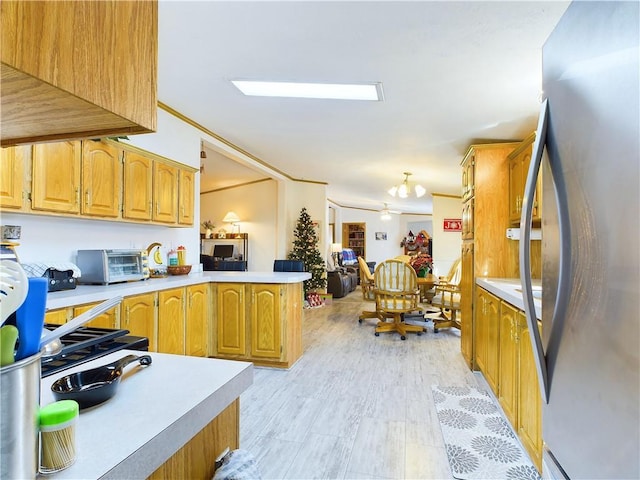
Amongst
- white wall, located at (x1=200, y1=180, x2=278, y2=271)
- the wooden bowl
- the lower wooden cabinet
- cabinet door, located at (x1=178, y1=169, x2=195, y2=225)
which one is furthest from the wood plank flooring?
white wall, located at (x1=200, y1=180, x2=278, y2=271)

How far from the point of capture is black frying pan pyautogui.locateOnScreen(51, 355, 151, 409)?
66 cm

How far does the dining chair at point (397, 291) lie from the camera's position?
443 cm

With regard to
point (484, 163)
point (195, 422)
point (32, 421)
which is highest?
point (484, 163)

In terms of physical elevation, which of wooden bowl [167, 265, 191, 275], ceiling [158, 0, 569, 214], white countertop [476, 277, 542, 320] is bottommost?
white countertop [476, 277, 542, 320]

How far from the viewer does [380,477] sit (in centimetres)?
181

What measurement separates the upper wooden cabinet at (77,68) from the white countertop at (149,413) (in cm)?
58

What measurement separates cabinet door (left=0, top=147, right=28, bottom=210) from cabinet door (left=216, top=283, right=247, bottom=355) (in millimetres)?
1823

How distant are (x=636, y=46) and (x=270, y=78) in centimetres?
241

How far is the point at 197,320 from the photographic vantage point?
321 cm

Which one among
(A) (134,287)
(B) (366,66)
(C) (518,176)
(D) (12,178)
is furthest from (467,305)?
(D) (12,178)

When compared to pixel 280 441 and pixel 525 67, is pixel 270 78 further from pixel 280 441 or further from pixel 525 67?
pixel 280 441

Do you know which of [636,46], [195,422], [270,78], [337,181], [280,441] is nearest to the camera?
[636,46]

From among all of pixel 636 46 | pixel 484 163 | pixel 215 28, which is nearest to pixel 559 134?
pixel 636 46

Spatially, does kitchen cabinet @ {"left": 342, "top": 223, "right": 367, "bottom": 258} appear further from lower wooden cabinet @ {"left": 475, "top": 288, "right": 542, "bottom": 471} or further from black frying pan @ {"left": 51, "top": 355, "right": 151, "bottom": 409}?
black frying pan @ {"left": 51, "top": 355, "right": 151, "bottom": 409}
